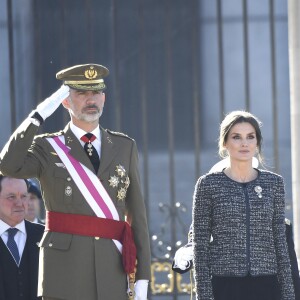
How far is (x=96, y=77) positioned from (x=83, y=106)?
193 mm

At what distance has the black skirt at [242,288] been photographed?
4660 millimetres

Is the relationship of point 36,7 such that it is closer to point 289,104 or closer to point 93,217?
point 289,104

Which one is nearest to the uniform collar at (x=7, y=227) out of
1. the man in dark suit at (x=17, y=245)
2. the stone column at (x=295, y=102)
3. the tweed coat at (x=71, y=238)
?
the man in dark suit at (x=17, y=245)

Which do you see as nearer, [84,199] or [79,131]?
[84,199]

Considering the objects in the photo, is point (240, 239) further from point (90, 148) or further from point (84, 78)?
point (84, 78)

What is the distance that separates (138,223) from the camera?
4.77 m

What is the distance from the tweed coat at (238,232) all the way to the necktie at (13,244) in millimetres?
930

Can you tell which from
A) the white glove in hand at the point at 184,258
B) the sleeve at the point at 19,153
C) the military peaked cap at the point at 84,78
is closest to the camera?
the sleeve at the point at 19,153

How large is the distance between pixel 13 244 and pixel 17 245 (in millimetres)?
19

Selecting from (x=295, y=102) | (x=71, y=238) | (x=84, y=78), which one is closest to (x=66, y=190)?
(x=71, y=238)

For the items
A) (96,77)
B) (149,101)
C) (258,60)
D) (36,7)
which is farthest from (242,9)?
(96,77)

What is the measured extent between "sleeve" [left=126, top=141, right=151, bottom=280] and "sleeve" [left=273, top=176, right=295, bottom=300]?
20.4 inches

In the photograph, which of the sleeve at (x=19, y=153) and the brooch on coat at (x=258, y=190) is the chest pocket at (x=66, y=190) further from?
the brooch on coat at (x=258, y=190)

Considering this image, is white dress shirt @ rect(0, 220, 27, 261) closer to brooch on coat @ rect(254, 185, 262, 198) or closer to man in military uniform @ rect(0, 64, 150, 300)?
man in military uniform @ rect(0, 64, 150, 300)
